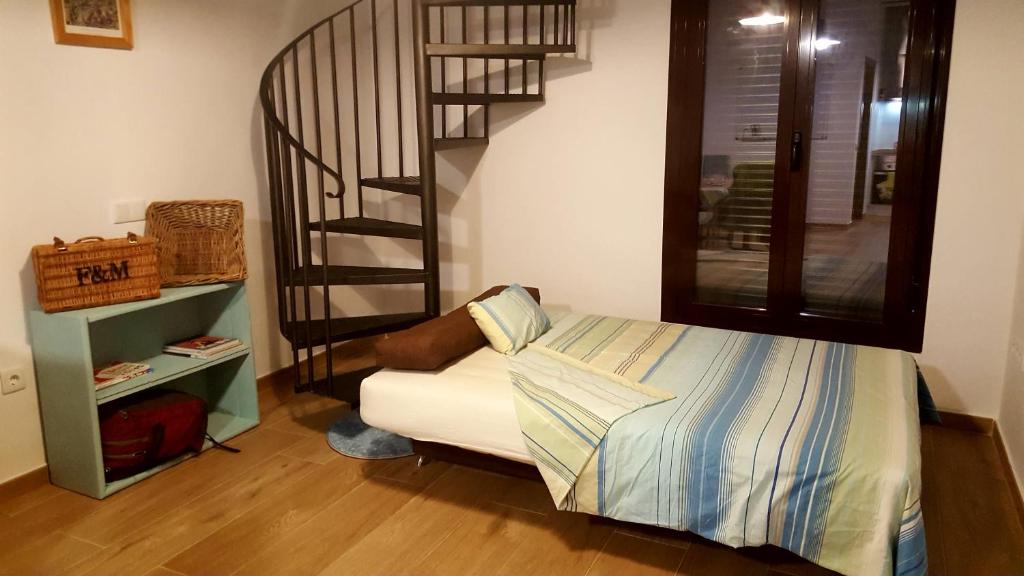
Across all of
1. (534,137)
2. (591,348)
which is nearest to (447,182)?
(534,137)

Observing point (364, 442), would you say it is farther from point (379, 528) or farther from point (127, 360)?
point (127, 360)

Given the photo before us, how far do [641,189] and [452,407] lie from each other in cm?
179

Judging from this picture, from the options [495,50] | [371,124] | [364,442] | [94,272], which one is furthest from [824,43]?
[94,272]

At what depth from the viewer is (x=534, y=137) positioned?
395 centimetres

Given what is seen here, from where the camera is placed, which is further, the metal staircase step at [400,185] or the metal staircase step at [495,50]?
the metal staircase step at [400,185]

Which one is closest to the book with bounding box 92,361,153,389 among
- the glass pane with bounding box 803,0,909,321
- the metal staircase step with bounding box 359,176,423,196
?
the metal staircase step with bounding box 359,176,423,196

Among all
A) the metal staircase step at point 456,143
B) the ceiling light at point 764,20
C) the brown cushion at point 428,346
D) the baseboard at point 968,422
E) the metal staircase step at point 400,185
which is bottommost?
the baseboard at point 968,422

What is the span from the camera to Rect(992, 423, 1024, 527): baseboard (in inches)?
99.4

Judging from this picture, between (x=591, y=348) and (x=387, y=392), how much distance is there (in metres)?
0.86

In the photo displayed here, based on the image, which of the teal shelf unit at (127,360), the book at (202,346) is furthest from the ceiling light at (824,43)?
the book at (202,346)

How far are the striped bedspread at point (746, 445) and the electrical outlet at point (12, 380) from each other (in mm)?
1878

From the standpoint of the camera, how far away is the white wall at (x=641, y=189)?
2977 mm

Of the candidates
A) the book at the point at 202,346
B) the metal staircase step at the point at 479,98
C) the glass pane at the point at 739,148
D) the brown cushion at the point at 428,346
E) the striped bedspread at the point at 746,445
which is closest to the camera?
the striped bedspread at the point at 746,445

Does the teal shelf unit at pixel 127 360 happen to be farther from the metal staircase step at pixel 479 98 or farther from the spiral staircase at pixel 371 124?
the metal staircase step at pixel 479 98
